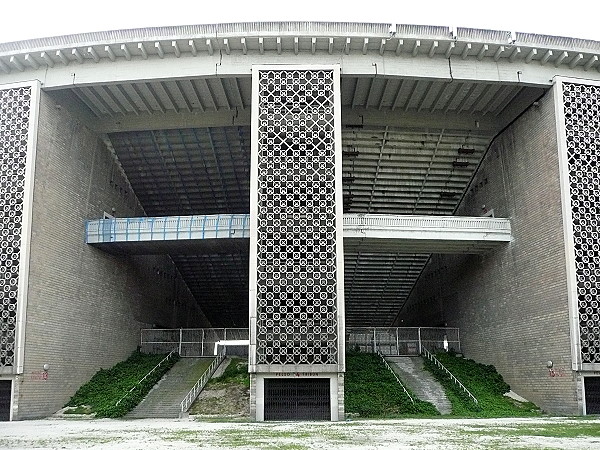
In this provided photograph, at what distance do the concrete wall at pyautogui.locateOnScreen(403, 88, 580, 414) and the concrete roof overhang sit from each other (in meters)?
1.48

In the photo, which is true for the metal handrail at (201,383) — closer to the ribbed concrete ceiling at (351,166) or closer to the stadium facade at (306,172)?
the stadium facade at (306,172)

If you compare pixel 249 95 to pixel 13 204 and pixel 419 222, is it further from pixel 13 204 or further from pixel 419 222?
pixel 13 204

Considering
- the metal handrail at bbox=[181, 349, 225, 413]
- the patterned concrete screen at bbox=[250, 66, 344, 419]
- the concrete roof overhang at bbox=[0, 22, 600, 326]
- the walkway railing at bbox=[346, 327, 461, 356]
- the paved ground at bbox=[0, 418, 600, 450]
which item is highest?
the concrete roof overhang at bbox=[0, 22, 600, 326]

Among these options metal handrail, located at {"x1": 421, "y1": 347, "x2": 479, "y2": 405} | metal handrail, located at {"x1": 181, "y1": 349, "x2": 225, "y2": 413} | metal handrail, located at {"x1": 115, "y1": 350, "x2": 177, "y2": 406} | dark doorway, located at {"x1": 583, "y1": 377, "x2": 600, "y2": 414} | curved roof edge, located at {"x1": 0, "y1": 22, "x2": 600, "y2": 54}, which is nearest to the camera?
dark doorway, located at {"x1": 583, "y1": 377, "x2": 600, "y2": 414}

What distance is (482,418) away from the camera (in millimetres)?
20688

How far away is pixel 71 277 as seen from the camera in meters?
24.9

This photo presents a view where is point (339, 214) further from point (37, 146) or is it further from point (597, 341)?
point (37, 146)

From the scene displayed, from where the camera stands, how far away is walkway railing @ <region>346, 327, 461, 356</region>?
2953 centimetres

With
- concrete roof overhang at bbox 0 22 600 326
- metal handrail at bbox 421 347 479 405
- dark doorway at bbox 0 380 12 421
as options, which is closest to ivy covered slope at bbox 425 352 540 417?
metal handrail at bbox 421 347 479 405

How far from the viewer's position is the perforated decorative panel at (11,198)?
2198 cm

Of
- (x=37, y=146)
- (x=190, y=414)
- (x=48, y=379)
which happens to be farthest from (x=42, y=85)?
(x=190, y=414)

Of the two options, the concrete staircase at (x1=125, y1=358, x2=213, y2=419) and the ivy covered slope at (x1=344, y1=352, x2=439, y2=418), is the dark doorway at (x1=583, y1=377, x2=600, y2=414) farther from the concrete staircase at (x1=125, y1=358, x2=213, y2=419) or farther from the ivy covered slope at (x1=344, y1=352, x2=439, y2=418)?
the concrete staircase at (x1=125, y1=358, x2=213, y2=419)

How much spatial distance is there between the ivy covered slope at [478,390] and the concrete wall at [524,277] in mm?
482

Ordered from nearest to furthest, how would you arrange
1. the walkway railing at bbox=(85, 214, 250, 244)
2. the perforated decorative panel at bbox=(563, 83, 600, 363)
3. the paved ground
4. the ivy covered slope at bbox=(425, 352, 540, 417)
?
the paved ground < the perforated decorative panel at bbox=(563, 83, 600, 363) < the ivy covered slope at bbox=(425, 352, 540, 417) < the walkway railing at bbox=(85, 214, 250, 244)
